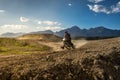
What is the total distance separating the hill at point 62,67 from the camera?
55.7 ft

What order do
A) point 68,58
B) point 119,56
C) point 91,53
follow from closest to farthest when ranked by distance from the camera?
point 68,58 < point 91,53 < point 119,56

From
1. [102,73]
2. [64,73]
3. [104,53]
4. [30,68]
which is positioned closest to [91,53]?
[104,53]

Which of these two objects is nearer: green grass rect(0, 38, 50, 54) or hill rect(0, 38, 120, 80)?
hill rect(0, 38, 120, 80)

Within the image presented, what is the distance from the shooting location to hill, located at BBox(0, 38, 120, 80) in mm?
16969

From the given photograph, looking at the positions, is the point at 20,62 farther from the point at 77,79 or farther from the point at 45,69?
the point at 77,79

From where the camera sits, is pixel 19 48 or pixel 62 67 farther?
pixel 19 48

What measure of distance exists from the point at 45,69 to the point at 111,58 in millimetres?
7694

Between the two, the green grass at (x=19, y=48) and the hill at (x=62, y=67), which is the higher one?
the green grass at (x=19, y=48)

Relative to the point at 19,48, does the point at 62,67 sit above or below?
below

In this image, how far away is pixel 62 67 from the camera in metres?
18.6

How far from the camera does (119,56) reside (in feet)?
81.6

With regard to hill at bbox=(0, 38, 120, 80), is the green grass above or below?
above

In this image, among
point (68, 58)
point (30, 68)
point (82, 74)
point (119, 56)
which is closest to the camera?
point (30, 68)

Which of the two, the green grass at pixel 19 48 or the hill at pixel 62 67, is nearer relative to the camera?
the hill at pixel 62 67
